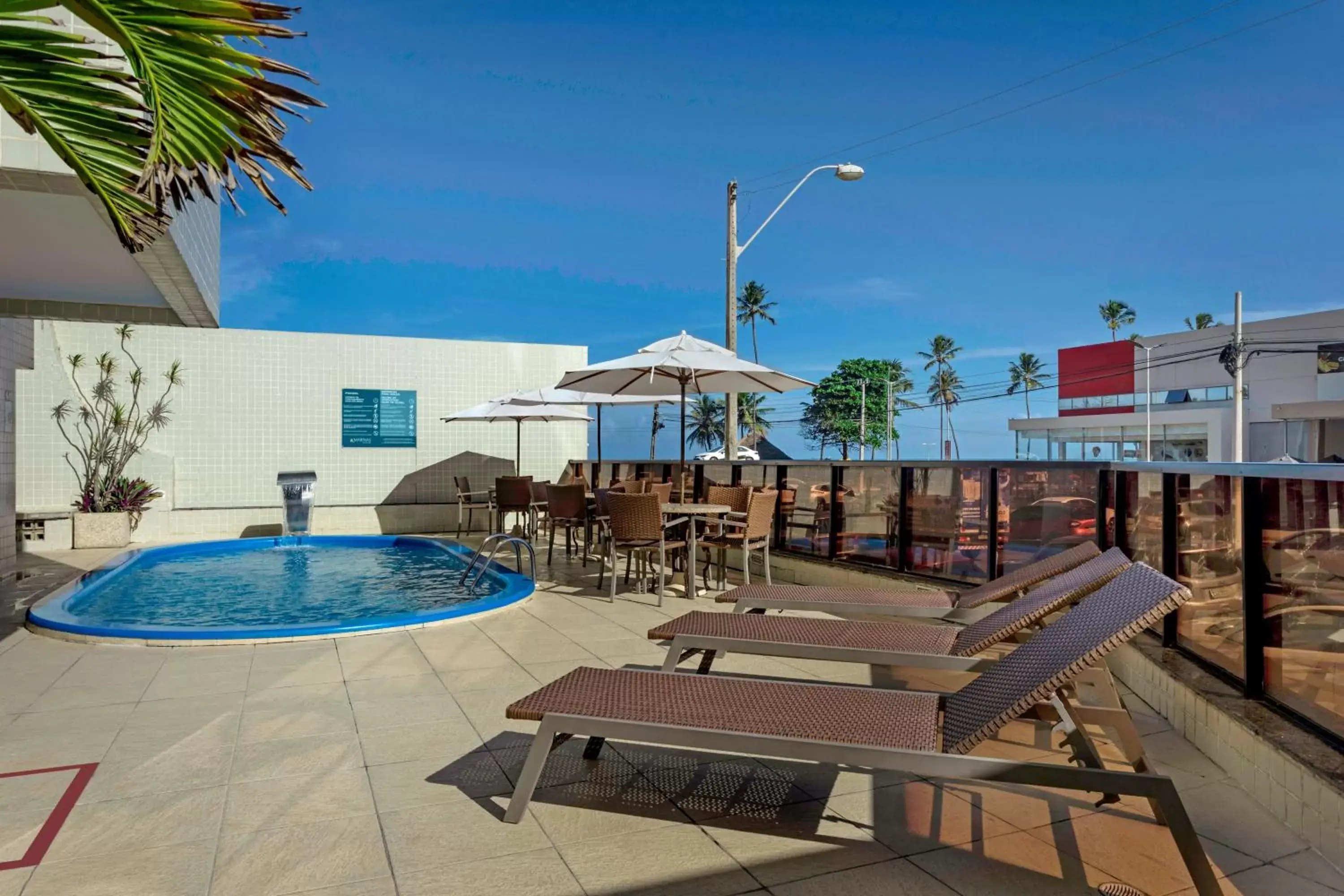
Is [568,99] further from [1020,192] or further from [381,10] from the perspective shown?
[1020,192]

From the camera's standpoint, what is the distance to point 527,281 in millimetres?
119500

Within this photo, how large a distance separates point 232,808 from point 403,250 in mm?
102837

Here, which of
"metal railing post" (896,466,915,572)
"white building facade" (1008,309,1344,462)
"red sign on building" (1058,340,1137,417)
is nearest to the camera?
"metal railing post" (896,466,915,572)

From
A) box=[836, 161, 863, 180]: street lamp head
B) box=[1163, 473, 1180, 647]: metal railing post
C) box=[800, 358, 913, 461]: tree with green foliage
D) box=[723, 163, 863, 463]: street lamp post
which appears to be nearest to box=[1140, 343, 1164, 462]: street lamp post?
box=[723, 163, 863, 463]: street lamp post

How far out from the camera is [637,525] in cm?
671

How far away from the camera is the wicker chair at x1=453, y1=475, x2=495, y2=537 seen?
12.7m

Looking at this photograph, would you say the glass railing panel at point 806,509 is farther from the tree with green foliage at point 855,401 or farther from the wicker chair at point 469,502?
the tree with green foliage at point 855,401

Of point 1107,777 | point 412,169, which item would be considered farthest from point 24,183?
point 412,169

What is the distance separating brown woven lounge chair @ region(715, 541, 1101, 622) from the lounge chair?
0.53ft

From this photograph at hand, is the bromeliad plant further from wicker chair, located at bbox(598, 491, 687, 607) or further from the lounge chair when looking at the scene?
the lounge chair

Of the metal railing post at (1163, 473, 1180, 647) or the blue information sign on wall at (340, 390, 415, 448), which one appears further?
the blue information sign on wall at (340, 390, 415, 448)

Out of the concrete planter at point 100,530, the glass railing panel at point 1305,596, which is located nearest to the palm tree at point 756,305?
the concrete planter at point 100,530

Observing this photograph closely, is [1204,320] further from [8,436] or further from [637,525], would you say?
[8,436]

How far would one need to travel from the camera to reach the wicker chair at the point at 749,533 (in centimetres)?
692
